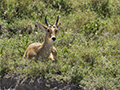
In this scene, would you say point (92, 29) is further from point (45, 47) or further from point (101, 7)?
point (45, 47)

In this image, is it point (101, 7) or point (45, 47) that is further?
point (101, 7)

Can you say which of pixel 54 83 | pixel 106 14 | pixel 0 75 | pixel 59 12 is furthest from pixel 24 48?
pixel 106 14

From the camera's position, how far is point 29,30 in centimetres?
930

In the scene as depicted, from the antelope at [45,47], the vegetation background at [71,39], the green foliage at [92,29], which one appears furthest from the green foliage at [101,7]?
the antelope at [45,47]

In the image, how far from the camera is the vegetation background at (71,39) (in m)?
6.91

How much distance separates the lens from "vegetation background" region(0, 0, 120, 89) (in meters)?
6.91

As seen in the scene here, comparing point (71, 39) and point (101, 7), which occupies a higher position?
point (101, 7)

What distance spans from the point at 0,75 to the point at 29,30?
267cm

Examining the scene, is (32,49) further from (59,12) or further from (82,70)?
(59,12)

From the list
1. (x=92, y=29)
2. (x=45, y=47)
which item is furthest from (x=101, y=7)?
(x=45, y=47)

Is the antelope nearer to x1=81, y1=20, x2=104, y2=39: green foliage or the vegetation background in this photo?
the vegetation background

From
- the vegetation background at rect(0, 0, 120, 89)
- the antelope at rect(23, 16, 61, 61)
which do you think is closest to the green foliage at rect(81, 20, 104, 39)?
the vegetation background at rect(0, 0, 120, 89)

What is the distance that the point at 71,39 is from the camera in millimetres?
8602

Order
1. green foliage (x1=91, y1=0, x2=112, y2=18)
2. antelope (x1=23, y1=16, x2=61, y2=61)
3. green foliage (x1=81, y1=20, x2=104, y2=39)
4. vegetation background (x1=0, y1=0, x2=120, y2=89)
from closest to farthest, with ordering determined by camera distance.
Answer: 1. vegetation background (x1=0, y1=0, x2=120, y2=89)
2. antelope (x1=23, y1=16, x2=61, y2=61)
3. green foliage (x1=81, y1=20, x2=104, y2=39)
4. green foliage (x1=91, y1=0, x2=112, y2=18)
